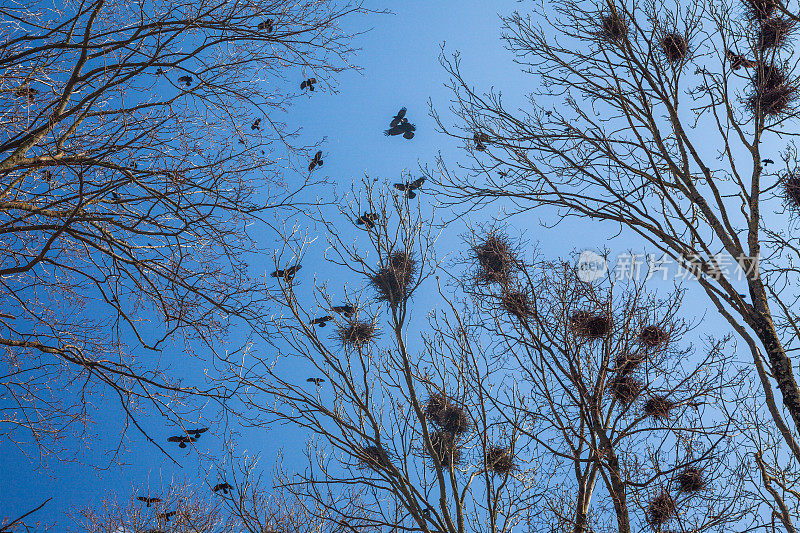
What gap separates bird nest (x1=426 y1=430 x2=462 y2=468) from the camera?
12.0 ft

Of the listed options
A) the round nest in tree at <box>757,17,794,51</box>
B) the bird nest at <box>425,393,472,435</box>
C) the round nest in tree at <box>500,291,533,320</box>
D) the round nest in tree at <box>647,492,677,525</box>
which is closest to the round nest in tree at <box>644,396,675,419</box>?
the round nest in tree at <box>647,492,677,525</box>

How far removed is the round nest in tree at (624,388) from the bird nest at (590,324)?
1.26 ft

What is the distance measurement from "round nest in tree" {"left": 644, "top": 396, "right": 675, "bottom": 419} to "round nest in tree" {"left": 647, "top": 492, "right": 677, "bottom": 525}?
62 centimetres

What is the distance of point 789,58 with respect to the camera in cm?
431

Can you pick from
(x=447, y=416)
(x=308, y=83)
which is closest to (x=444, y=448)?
(x=447, y=416)

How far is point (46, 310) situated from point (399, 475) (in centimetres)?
283

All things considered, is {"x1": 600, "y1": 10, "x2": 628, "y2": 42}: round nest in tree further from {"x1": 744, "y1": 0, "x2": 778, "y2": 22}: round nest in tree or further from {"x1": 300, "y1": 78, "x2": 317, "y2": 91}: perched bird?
{"x1": 300, "y1": 78, "x2": 317, "y2": 91}: perched bird

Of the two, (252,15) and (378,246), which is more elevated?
(252,15)

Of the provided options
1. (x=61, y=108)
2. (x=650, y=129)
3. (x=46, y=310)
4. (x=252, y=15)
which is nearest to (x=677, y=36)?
(x=650, y=129)

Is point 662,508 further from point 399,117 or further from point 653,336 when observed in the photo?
point 399,117

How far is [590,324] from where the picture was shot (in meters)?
4.67

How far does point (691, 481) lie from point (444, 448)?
2.07m

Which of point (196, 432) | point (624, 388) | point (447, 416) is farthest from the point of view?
point (447, 416)

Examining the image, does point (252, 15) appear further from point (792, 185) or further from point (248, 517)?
point (792, 185)
